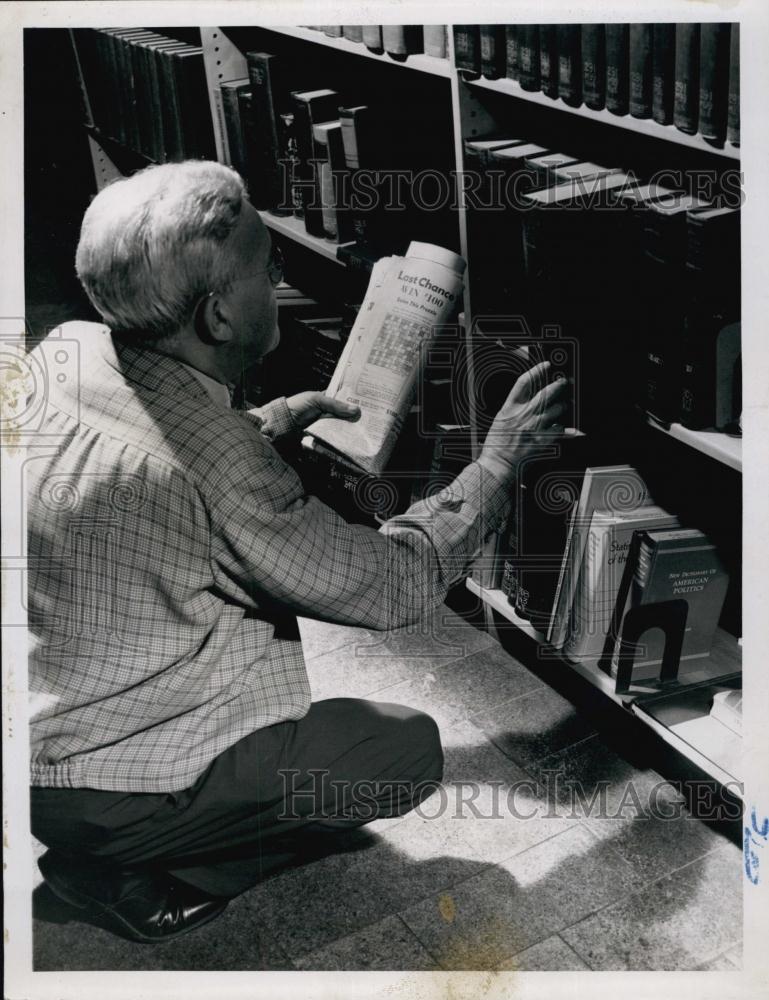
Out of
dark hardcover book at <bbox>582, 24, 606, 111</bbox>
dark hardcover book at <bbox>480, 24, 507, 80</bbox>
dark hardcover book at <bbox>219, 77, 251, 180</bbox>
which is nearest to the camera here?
dark hardcover book at <bbox>582, 24, 606, 111</bbox>

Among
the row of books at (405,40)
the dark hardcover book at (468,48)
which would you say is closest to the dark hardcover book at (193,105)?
the row of books at (405,40)

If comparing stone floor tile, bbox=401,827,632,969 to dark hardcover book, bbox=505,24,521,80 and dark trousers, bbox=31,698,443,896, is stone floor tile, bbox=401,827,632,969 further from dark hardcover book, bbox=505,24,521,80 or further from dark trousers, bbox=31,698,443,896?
dark hardcover book, bbox=505,24,521,80

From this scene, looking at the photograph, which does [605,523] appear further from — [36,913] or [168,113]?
[168,113]

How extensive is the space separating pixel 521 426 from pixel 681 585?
0.45 m

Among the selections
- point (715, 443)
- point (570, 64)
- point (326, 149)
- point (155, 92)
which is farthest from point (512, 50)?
point (155, 92)

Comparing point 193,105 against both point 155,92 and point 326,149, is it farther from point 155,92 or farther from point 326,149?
point 326,149

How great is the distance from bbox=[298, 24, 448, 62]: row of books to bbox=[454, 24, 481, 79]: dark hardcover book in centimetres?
8

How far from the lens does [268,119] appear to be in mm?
2436

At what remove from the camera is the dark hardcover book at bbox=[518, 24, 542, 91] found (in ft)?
5.35

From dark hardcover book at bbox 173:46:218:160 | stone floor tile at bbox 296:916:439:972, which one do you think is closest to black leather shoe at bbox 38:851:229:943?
stone floor tile at bbox 296:916:439:972

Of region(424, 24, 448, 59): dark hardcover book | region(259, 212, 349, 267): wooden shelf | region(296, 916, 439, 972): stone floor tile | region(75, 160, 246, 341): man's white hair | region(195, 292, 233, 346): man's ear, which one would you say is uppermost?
region(424, 24, 448, 59): dark hardcover book

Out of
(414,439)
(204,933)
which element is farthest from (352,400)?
(204,933)

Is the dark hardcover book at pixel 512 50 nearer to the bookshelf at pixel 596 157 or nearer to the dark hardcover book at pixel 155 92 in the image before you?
the bookshelf at pixel 596 157

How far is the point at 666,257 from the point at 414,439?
84 centimetres
